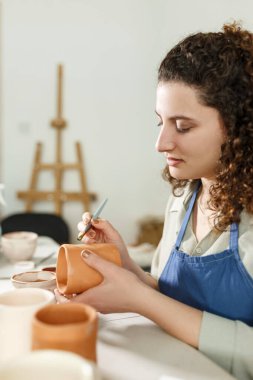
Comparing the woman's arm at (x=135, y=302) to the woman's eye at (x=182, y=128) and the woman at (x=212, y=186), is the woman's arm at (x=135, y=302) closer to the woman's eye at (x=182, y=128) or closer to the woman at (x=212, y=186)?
the woman at (x=212, y=186)

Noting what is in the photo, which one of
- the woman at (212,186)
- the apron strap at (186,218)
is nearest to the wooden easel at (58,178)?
the apron strap at (186,218)

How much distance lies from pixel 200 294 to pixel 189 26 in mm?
2573

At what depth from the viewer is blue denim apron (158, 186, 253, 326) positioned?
917mm

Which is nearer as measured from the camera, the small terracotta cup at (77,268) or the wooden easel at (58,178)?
the small terracotta cup at (77,268)

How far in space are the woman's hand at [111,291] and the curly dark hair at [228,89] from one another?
298 mm

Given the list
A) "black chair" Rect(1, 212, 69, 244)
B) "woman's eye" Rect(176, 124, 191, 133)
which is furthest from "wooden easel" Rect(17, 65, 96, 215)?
"woman's eye" Rect(176, 124, 191, 133)

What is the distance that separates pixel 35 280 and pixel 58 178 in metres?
2.51

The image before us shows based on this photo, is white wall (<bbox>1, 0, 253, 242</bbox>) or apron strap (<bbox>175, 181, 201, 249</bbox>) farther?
white wall (<bbox>1, 0, 253, 242</bbox>)

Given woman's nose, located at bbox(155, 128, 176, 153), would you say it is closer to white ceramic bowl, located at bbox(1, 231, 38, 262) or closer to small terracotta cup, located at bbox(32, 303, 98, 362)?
small terracotta cup, located at bbox(32, 303, 98, 362)

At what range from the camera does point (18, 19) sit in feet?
11.0

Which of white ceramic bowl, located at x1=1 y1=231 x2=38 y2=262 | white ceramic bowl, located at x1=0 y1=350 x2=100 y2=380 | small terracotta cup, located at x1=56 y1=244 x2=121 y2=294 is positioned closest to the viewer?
white ceramic bowl, located at x1=0 y1=350 x2=100 y2=380

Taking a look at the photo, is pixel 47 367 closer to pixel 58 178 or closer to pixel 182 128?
pixel 182 128

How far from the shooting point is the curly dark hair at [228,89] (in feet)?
3.08

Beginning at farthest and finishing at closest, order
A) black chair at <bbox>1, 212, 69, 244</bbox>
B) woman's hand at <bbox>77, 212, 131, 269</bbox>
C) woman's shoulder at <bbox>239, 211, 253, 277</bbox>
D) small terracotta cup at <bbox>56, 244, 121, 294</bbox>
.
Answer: black chair at <bbox>1, 212, 69, 244</bbox> → woman's hand at <bbox>77, 212, 131, 269</bbox> → woman's shoulder at <bbox>239, 211, 253, 277</bbox> → small terracotta cup at <bbox>56, 244, 121, 294</bbox>
